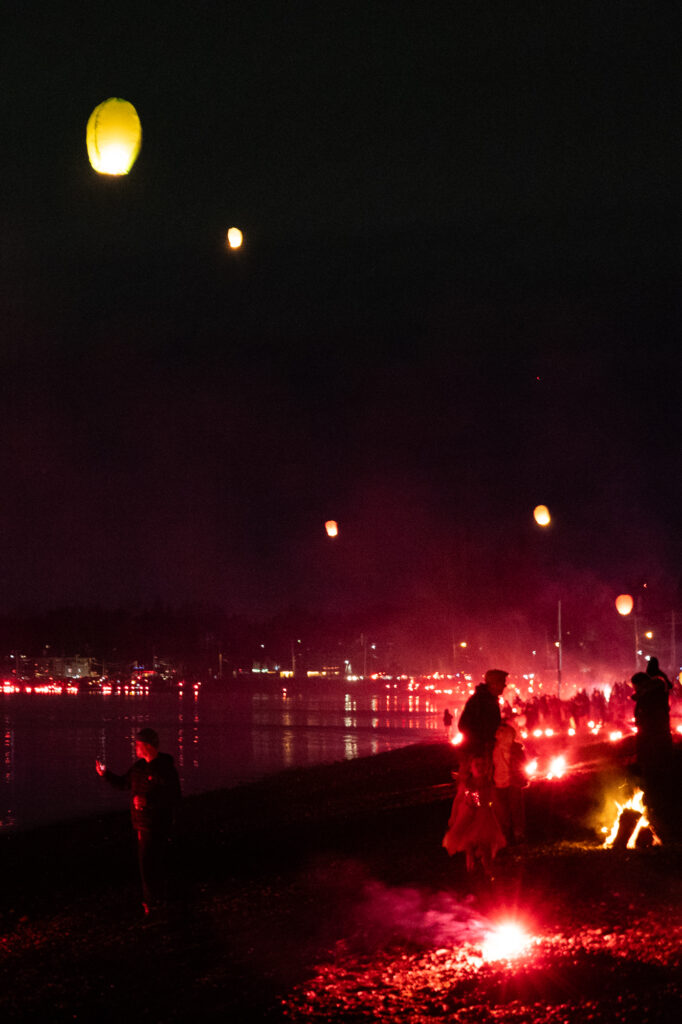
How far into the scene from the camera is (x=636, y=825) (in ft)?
43.7

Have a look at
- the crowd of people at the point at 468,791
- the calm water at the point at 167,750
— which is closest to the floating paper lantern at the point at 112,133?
the crowd of people at the point at 468,791

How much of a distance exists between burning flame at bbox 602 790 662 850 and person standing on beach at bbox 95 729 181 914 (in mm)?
5088

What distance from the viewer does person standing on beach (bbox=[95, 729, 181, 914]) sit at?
10.4m

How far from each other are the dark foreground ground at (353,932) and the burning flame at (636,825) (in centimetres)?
26

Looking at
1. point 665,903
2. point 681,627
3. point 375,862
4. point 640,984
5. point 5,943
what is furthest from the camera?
point 681,627

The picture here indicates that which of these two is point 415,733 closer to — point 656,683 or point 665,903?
point 656,683

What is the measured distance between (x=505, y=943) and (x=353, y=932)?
4.70ft

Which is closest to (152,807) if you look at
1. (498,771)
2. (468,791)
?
(468,791)

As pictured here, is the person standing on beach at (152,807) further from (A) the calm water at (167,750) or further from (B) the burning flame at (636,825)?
(A) the calm water at (167,750)

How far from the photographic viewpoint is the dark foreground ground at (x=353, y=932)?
7254mm

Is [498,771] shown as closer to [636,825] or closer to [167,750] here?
[636,825]

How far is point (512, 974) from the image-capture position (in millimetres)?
7633

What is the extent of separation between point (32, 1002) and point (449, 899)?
4.14 metres

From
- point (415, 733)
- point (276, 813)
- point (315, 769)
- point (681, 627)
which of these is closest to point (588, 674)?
point (681, 627)
